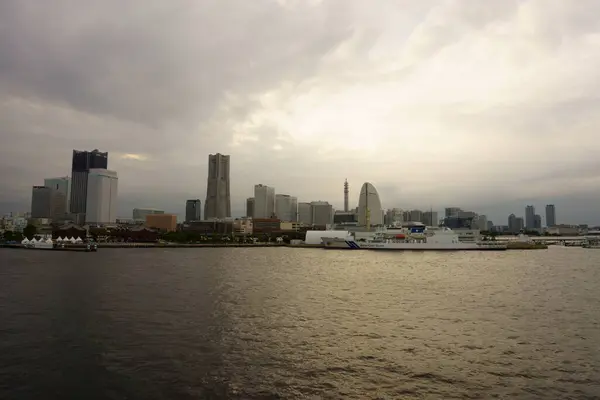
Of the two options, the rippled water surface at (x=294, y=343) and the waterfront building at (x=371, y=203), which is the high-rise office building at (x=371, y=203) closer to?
the waterfront building at (x=371, y=203)

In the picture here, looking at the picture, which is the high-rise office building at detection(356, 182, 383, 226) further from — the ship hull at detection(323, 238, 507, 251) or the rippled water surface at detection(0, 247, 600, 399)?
the rippled water surface at detection(0, 247, 600, 399)

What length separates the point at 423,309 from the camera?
81.7 ft

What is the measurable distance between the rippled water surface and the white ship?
75.3m

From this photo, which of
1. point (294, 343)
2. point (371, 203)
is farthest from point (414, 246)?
point (294, 343)

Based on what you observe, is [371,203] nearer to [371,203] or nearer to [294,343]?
[371,203]

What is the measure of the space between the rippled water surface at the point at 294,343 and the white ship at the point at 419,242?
7531 centimetres

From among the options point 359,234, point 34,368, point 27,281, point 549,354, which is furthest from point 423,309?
point 359,234

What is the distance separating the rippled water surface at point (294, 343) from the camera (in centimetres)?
1242

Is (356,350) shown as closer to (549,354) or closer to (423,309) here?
(549,354)

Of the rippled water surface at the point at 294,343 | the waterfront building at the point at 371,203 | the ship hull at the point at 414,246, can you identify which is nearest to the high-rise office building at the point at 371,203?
the waterfront building at the point at 371,203

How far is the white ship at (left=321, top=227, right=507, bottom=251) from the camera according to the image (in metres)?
107

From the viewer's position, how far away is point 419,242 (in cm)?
10850

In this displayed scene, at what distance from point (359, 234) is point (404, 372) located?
364ft

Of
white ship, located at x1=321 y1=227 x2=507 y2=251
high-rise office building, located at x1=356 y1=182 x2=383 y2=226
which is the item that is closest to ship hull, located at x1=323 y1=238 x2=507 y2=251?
white ship, located at x1=321 y1=227 x2=507 y2=251
